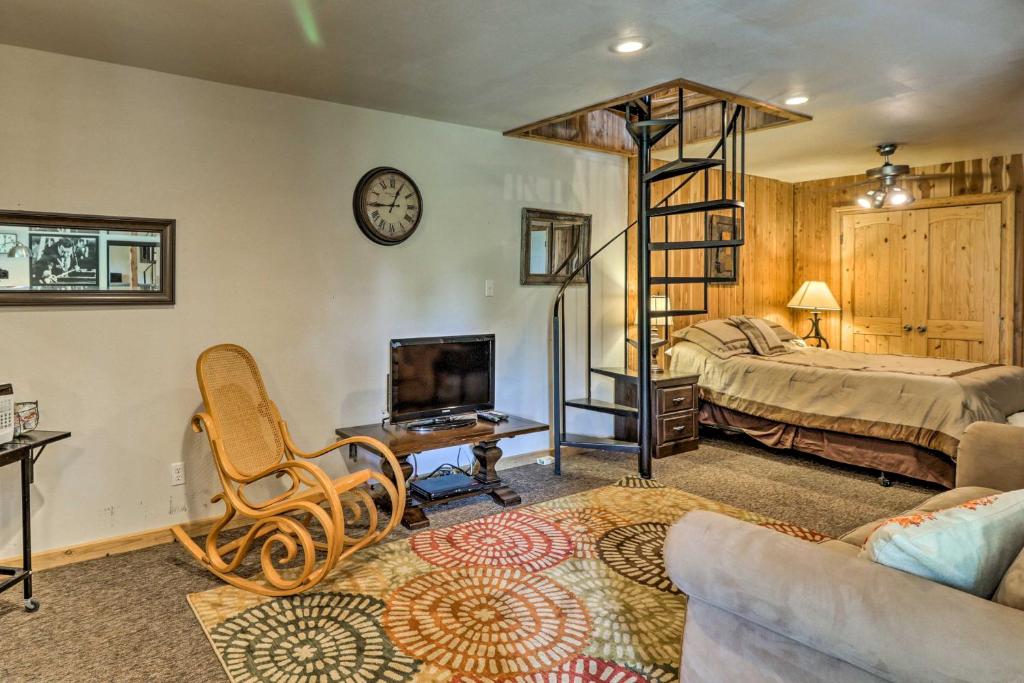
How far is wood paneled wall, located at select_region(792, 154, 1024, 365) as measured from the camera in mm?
5609

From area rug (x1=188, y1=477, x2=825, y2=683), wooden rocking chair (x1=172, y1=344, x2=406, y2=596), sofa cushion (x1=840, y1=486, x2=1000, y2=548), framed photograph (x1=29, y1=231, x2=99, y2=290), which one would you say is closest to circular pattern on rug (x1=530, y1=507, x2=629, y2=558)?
area rug (x1=188, y1=477, x2=825, y2=683)

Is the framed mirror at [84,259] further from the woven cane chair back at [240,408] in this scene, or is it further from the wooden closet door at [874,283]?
the wooden closet door at [874,283]

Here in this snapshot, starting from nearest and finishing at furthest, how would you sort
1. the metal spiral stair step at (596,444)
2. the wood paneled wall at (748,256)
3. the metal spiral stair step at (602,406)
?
the metal spiral stair step at (596,444) → the metal spiral stair step at (602,406) → the wood paneled wall at (748,256)

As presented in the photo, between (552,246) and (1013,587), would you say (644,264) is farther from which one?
(1013,587)

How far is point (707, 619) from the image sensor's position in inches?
63.2

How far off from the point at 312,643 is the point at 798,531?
2.43m

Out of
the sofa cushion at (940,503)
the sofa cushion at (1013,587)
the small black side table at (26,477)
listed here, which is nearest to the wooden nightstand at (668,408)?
the sofa cushion at (940,503)

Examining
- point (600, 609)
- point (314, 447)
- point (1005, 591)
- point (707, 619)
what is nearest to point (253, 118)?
point (314, 447)

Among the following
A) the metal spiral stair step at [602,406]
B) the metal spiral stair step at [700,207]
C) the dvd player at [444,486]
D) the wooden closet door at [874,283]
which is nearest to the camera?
the dvd player at [444,486]

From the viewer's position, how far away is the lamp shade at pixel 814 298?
6.47 meters

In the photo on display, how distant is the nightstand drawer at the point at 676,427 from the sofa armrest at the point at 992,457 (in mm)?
2167

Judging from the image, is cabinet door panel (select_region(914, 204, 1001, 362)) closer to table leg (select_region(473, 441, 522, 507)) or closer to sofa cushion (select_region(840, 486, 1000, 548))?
sofa cushion (select_region(840, 486, 1000, 548))

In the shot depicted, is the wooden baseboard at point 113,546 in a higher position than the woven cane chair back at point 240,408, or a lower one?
lower

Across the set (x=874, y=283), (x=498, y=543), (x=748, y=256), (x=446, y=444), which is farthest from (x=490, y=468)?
(x=874, y=283)
